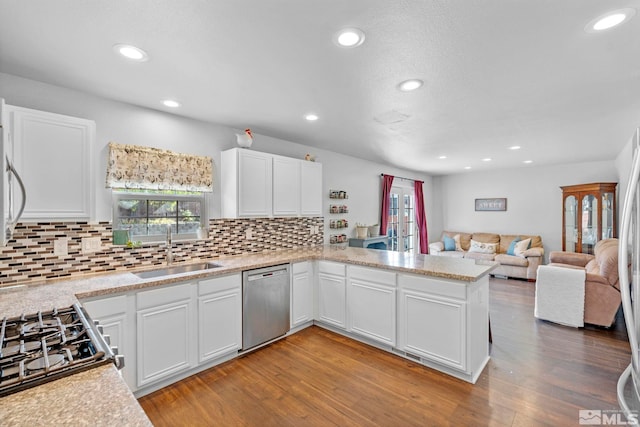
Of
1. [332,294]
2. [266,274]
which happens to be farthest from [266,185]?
[332,294]

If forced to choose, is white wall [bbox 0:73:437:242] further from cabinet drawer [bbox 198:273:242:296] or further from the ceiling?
cabinet drawer [bbox 198:273:242:296]

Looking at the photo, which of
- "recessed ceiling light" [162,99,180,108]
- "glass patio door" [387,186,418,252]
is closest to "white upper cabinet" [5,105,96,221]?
"recessed ceiling light" [162,99,180,108]

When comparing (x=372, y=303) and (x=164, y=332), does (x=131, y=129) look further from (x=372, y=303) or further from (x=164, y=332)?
(x=372, y=303)

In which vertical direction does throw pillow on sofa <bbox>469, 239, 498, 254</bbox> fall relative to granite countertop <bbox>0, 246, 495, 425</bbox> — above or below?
below

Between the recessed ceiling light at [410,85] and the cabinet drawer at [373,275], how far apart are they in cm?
162

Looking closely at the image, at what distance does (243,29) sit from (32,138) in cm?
162

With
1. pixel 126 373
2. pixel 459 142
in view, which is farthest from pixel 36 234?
pixel 459 142

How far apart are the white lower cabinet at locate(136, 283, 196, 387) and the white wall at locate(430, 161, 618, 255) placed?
691 centimetres

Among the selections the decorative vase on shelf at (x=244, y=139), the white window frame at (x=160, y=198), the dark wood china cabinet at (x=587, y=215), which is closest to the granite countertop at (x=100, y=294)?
the white window frame at (x=160, y=198)

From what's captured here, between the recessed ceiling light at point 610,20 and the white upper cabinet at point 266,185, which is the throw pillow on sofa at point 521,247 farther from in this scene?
the recessed ceiling light at point 610,20

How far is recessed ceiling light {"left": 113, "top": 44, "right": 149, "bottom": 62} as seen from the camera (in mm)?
1742

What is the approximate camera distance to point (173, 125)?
2943 mm

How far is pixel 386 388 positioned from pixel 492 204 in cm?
623

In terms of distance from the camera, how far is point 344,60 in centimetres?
190
